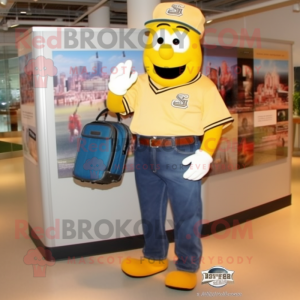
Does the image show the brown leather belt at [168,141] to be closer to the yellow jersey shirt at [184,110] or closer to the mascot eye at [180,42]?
the yellow jersey shirt at [184,110]

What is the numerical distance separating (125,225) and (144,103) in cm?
117

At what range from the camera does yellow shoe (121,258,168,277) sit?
9.74ft

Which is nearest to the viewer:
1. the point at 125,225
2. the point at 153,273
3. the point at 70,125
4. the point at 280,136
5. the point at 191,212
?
the point at 191,212

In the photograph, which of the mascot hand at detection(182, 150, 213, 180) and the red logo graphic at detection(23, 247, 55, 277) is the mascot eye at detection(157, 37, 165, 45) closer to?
the mascot hand at detection(182, 150, 213, 180)

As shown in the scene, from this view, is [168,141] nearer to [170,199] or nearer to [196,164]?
[196,164]

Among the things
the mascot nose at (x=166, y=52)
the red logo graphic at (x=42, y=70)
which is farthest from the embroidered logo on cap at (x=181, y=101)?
the red logo graphic at (x=42, y=70)

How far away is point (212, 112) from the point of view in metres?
2.65

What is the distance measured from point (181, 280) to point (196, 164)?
0.79m

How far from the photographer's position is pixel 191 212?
274cm

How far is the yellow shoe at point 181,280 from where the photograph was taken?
2762mm

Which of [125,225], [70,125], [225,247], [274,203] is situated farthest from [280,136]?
[70,125]

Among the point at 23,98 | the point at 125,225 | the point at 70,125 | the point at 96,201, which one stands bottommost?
the point at 125,225

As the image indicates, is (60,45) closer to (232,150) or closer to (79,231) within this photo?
(79,231)

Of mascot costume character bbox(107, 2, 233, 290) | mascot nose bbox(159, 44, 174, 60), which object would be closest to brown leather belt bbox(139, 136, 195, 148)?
mascot costume character bbox(107, 2, 233, 290)
